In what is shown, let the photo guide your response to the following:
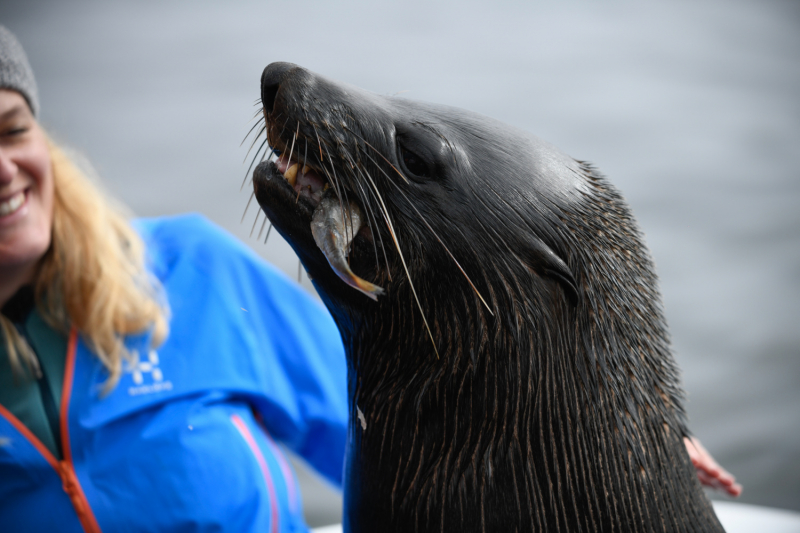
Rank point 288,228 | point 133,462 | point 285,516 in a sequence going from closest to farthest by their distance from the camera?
point 288,228 → point 133,462 → point 285,516

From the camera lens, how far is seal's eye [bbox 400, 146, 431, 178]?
2.49ft

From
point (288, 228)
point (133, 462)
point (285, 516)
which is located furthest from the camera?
point (285, 516)

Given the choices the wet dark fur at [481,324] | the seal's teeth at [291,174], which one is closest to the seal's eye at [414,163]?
the wet dark fur at [481,324]

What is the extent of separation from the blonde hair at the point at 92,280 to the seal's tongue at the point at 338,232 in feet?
3.24

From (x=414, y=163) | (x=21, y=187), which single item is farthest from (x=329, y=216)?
(x=21, y=187)

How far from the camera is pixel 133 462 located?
4.64 feet

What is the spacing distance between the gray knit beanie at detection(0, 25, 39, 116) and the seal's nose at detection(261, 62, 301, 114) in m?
0.90

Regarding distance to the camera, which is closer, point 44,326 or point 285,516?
point 44,326

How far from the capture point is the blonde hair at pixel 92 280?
152 cm

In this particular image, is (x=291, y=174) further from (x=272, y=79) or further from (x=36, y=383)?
(x=36, y=383)

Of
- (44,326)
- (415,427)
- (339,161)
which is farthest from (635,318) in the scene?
(44,326)

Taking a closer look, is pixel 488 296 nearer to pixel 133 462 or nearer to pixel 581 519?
pixel 581 519

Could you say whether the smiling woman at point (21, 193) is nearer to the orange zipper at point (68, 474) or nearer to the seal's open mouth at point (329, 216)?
the orange zipper at point (68, 474)

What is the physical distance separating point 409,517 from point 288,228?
0.38m
